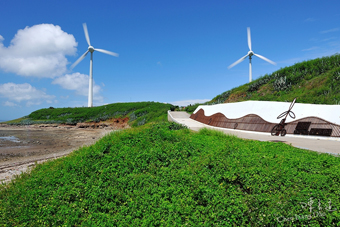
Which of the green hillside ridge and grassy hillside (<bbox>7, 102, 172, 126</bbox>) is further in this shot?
grassy hillside (<bbox>7, 102, 172, 126</bbox>)

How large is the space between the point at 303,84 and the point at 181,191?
91.2ft

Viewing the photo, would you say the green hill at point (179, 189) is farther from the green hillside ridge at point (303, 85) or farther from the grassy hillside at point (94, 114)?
the grassy hillside at point (94, 114)

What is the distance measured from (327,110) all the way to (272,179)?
12.4 metres

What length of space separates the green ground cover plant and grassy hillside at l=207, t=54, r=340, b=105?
16685mm

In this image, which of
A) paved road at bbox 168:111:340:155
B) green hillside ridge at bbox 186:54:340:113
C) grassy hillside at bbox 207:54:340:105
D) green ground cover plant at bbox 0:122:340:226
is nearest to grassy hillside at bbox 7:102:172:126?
grassy hillside at bbox 207:54:340:105

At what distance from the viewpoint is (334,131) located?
13758mm

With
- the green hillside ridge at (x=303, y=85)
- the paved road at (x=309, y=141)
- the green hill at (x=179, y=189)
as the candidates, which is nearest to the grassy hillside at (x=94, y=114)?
the green hillside ridge at (x=303, y=85)

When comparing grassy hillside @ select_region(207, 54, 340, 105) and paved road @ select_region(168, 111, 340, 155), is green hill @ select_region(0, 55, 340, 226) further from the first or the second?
grassy hillside @ select_region(207, 54, 340, 105)

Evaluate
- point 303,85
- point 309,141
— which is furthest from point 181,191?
point 303,85

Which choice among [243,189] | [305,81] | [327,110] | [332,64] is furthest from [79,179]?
[332,64]

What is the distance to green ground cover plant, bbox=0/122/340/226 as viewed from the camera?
470cm

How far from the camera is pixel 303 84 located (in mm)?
27078

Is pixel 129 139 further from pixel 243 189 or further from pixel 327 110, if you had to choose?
pixel 327 110

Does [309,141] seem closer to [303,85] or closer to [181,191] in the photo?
[181,191]
